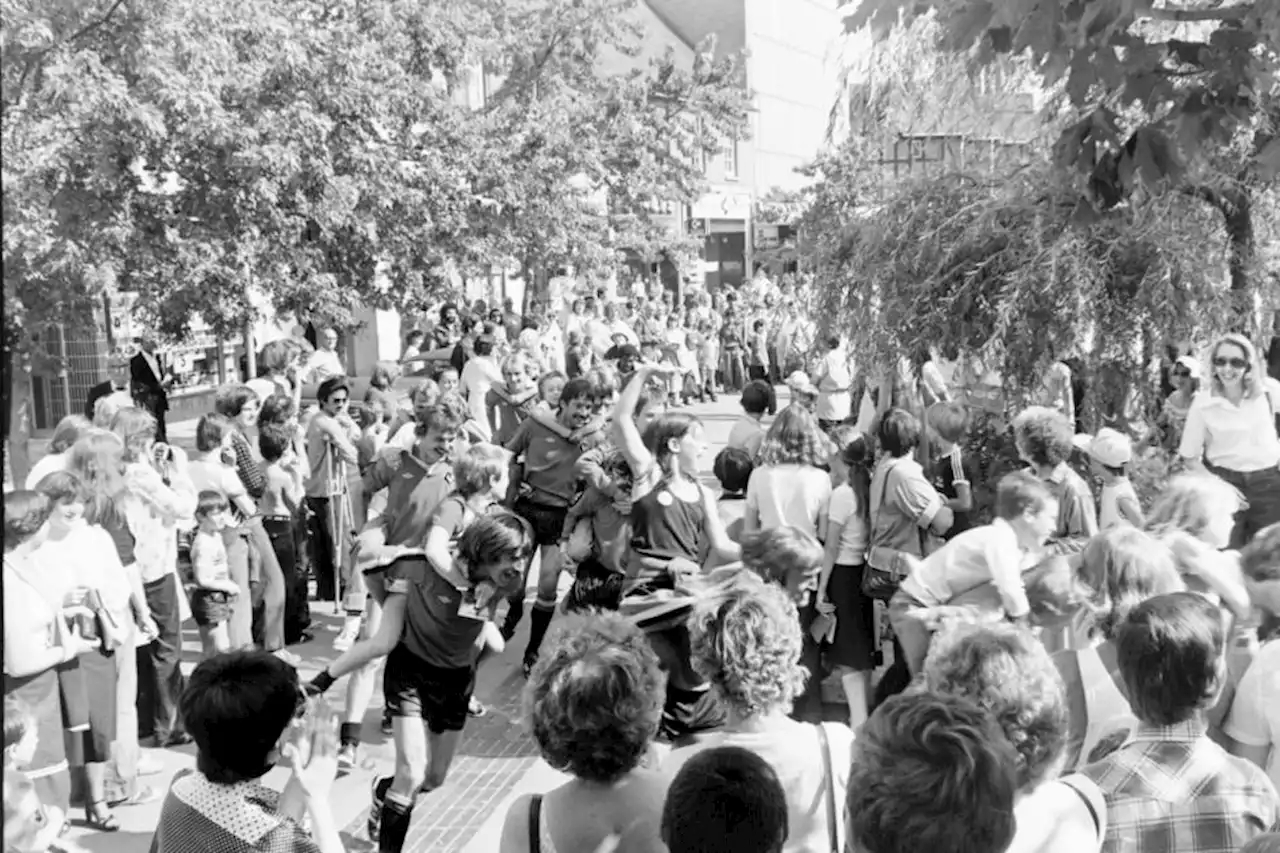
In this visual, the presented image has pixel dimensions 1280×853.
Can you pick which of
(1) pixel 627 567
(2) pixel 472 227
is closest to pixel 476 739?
(1) pixel 627 567

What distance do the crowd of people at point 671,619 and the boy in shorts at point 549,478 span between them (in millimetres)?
20

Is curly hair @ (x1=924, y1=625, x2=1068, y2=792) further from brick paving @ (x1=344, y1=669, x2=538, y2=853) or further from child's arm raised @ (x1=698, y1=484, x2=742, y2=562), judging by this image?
child's arm raised @ (x1=698, y1=484, x2=742, y2=562)

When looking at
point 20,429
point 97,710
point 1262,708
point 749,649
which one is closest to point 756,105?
point 20,429

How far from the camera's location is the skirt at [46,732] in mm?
4883

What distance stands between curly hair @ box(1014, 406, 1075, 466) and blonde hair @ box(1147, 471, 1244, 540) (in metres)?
0.91

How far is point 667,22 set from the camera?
1903 inches

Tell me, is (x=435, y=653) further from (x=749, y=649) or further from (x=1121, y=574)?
(x=1121, y=574)

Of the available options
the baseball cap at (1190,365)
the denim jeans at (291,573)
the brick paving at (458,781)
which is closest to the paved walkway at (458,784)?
the brick paving at (458,781)

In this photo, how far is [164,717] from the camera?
6.70 metres

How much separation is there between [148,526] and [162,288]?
6.82 m

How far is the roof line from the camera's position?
156 feet

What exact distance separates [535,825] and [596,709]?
279 mm

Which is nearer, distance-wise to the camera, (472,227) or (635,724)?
(635,724)

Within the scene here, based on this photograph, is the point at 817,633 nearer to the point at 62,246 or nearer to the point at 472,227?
the point at 62,246
